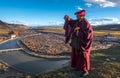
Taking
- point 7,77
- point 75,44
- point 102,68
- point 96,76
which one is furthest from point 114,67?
point 7,77

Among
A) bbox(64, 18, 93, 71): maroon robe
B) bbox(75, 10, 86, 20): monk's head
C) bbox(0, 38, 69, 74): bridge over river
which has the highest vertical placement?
bbox(75, 10, 86, 20): monk's head

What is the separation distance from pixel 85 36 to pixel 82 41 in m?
0.25

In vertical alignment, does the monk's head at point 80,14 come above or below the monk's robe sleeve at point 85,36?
above

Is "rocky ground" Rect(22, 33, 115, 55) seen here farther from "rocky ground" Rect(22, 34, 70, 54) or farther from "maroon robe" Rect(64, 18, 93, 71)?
"maroon robe" Rect(64, 18, 93, 71)

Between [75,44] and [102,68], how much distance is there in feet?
9.80

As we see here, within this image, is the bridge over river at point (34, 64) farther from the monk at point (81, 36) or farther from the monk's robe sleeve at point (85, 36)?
the monk's robe sleeve at point (85, 36)

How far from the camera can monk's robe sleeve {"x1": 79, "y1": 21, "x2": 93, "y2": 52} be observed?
28.0ft

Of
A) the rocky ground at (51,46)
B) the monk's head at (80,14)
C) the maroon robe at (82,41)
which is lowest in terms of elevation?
the rocky ground at (51,46)

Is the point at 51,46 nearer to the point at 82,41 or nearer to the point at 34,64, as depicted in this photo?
the point at 34,64

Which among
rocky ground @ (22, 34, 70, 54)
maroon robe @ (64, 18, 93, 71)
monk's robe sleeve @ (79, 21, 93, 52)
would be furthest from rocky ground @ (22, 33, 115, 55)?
monk's robe sleeve @ (79, 21, 93, 52)

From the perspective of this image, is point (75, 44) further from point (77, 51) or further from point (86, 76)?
point (86, 76)

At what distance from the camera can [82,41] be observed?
8695 millimetres

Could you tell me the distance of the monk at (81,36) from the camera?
8.60 meters

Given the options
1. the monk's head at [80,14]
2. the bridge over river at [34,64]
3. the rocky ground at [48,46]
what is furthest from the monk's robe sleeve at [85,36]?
the rocky ground at [48,46]
